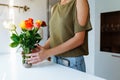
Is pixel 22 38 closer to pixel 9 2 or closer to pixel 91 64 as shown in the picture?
pixel 9 2

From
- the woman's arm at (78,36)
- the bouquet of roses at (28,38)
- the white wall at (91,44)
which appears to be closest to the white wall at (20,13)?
the white wall at (91,44)

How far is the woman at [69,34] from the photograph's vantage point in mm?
1009

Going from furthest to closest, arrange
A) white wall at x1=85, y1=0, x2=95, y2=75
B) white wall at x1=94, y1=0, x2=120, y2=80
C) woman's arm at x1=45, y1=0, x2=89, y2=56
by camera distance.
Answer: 1. white wall at x1=85, y1=0, x2=95, y2=75
2. white wall at x1=94, y1=0, x2=120, y2=80
3. woman's arm at x1=45, y1=0, x2=89, y2=56

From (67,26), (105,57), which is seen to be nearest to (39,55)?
(67,26)

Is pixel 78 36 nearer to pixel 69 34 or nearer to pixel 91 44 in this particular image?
pixel 69 34

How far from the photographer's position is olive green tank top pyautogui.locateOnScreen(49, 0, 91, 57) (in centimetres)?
105

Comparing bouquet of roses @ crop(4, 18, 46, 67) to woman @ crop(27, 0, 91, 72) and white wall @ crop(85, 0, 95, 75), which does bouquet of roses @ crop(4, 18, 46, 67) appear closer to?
woman @ crop(27, 0, 91, 72)

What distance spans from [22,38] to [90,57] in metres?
1.69

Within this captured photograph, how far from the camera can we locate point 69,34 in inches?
43.0

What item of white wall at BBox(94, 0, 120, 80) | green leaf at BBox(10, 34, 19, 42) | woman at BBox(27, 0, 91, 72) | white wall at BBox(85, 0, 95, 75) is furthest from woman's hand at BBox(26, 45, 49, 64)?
white wall at BBox(85, 0, 95, 75)

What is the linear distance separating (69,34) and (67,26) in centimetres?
5

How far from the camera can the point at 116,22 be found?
230 centimetres

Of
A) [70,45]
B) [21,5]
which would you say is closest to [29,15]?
[21,5]

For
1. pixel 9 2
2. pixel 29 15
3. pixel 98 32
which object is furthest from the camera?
pixel 98 32
